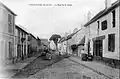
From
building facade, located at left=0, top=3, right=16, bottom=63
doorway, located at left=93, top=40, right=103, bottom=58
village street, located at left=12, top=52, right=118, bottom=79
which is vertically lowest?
village street, located at left=12, top=52, right=118, bottom=79

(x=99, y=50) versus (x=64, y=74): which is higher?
(x=99, y=50)

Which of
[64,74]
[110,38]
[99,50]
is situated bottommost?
[64,74]

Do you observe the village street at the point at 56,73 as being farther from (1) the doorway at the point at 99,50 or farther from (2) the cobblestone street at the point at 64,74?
(1) the doorway at the point at 99,50

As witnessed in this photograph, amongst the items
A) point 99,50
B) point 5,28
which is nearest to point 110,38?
point 99,50

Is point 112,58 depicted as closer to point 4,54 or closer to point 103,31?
point 4,54

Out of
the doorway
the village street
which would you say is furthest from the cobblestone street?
the doorway

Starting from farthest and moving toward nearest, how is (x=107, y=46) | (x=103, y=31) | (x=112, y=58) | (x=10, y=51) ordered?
(x=103, y=31) → (x=107, y=46) → (x=112, y=58) → (x=10, y=51)

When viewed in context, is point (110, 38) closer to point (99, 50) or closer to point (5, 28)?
point (99, 50)

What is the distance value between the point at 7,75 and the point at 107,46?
1.48 m

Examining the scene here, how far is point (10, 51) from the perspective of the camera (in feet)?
4.26

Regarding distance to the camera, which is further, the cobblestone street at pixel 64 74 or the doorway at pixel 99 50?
the doorway at pixel 99 50

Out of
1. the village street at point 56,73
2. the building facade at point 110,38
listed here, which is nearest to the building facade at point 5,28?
the village street at point 56,73

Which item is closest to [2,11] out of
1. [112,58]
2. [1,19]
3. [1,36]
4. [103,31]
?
[1,19]

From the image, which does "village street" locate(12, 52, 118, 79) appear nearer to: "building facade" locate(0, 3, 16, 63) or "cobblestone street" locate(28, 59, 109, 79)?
"cobblestone street" locate(28, 59, 109, 79)
